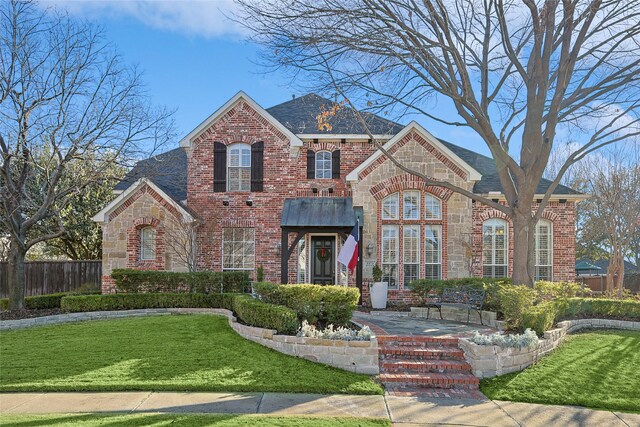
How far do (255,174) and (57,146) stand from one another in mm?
6507

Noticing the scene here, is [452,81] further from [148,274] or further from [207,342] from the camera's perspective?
[148,274]

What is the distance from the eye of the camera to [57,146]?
579 inches

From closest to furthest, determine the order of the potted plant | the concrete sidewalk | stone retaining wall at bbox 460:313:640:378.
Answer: the concrete sidewalk < stone retaining wall at bbox 460:313:640:378 < the potted plant

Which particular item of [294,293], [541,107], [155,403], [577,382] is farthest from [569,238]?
[155,403]

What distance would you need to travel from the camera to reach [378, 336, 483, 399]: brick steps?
316 inches

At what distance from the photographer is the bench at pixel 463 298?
12.4m

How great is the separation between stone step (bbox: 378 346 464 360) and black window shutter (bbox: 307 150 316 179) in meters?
9.96

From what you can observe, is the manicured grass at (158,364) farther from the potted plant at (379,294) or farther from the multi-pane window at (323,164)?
the multi-pane window at (323,164)

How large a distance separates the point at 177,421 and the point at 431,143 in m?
13.5

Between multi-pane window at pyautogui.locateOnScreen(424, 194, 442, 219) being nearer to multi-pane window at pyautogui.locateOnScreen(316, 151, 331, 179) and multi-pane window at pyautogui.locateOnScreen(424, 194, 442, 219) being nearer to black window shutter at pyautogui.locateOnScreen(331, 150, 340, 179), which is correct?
black window shutter at pyautogui.locateOnScreen(331, 150, 340, 179)

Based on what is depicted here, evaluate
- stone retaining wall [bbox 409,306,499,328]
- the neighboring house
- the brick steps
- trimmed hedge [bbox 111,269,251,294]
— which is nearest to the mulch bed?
trimmed hedge [bbox 111,269,251,294]

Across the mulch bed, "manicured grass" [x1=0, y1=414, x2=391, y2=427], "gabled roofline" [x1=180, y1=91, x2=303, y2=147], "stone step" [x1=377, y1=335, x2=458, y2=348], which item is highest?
"gabled roofline" [x1=180, y1=91, x2=303, y2=147]

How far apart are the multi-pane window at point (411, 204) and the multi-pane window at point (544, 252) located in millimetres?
4585

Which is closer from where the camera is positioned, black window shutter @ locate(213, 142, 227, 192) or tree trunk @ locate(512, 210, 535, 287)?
tree trunk @ locate(512, 210, 535, 287)
